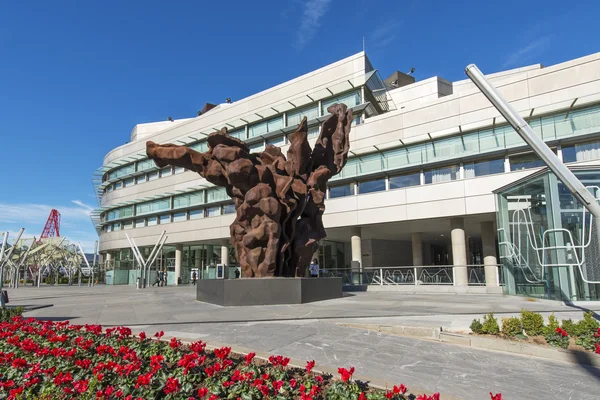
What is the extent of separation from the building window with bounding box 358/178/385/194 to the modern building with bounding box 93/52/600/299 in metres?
0.11

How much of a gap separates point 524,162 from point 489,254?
6612mm

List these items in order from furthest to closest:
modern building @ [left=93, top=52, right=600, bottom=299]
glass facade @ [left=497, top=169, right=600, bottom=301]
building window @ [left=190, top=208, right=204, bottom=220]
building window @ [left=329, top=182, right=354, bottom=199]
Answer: building window @ [left=190, top=208, right=204, bottom=220] → building window @ [left=329, top=182, right=354, bottom=199] → modern building @ [left=93, top=52, right=600, bottom=299] → glass facade @ [left=497, top=169, right=600, bottom=301]

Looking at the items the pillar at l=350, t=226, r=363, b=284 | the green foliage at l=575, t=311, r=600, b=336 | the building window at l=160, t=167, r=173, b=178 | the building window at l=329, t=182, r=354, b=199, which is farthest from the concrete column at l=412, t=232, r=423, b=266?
the building window at l=160, t=167, r=173, b=178

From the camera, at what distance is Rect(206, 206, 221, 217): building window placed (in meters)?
42.7

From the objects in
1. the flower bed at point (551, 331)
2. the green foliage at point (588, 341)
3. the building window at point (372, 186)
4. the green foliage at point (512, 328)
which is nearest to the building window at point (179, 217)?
the building window at point (372, 186)

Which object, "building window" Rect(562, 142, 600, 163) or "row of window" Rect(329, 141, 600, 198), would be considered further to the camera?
"row of window" Rect(329, 141, 600, 198)

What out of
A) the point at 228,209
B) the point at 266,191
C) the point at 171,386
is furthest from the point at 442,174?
the point at 171,386

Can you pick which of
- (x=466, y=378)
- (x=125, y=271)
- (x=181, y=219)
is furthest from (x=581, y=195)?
(x=125, y=271)

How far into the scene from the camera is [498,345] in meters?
7.20

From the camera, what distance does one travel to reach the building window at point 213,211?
140 ft

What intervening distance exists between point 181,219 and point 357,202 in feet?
78.5

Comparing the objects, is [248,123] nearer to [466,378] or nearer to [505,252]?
[505,252]

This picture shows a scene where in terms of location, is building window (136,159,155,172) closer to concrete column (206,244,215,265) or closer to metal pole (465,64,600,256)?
concrete column (206,244,215,265)

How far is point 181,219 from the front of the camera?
46656 millimetres
